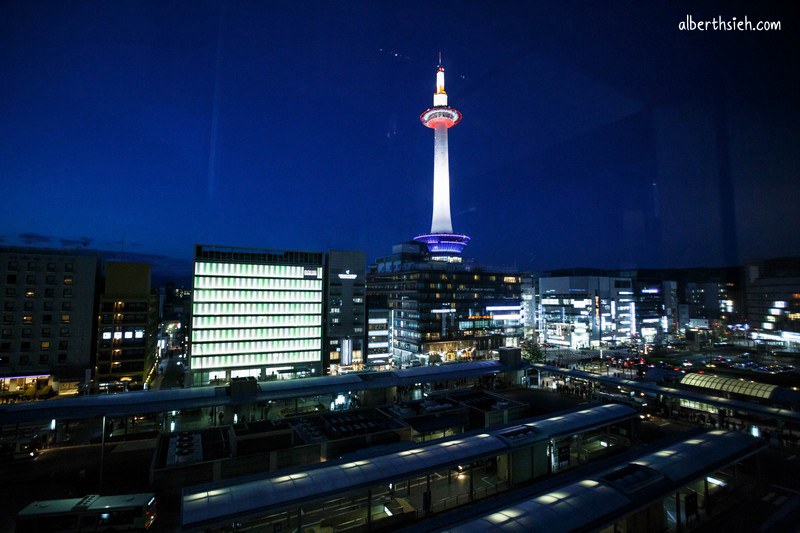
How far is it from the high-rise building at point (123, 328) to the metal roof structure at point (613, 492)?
1763 inches

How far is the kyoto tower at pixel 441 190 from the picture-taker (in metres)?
101

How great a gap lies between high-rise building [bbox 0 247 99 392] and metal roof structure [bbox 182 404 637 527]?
38.9 m

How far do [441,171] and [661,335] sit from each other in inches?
2796

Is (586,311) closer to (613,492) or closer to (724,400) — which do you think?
(724,400)

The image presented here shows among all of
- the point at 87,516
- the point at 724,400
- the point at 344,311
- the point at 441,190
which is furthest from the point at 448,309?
the point at 87,516

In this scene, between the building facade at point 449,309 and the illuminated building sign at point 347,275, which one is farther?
the building facade at point 449,309

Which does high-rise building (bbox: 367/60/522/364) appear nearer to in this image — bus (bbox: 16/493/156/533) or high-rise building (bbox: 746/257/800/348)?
high-rise building (bbox: 746/257/800/348)

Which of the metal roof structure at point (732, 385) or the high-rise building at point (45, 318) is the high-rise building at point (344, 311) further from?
the metal roof structure at point (732, 385)

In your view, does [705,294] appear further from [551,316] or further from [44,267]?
[44,267]

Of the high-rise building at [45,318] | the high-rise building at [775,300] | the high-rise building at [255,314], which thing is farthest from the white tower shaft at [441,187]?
the high-rise building at [45,318]

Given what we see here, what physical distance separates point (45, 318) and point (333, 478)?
44730 mm

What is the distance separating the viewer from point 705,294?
129 metres

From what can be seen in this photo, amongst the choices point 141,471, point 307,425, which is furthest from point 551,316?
point 141,471

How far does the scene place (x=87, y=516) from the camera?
14297 millimetres
